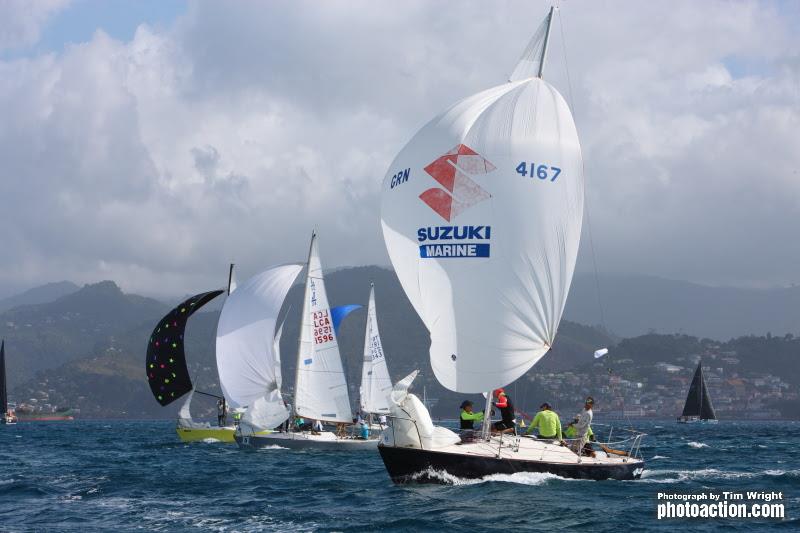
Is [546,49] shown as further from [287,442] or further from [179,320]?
[179,320]

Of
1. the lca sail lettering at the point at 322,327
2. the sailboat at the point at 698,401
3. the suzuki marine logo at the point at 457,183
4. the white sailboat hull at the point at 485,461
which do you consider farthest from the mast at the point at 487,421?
the sailboat at the point at 698,401

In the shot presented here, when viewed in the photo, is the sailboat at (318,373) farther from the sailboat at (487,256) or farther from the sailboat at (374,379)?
the sailboat at (487,256)

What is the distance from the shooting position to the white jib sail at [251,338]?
160 feet

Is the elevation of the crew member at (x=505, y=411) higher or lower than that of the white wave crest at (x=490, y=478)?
higher

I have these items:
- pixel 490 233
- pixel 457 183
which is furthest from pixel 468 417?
pixel 457 183

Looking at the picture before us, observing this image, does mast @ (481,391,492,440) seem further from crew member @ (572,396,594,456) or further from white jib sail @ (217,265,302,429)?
white jib sail @ (217,265,302,429)

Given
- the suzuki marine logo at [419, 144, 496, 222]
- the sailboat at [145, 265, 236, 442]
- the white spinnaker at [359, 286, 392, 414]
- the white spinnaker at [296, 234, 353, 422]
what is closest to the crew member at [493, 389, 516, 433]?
the suzuki marine logo at [419, 144, 496, 222]

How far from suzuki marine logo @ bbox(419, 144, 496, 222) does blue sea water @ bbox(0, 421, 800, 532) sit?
6.64 metres

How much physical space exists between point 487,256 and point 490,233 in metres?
0.57

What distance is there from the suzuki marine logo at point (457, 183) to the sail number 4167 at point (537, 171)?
2.27 ft

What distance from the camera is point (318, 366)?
154 feet

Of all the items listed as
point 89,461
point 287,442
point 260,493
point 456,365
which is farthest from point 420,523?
point 287,442

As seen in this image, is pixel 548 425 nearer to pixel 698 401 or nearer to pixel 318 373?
pixel 318 373

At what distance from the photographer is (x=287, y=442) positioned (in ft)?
147
